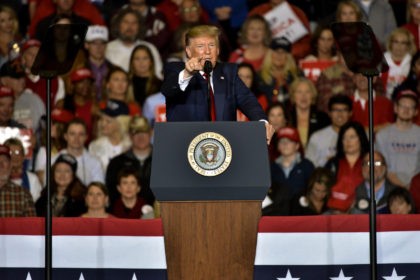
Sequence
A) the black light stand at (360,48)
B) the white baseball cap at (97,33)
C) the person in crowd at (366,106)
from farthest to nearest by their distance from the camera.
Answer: the white baseball cap at (97,33) < the person in crowd at (366,106) < the black light stand at (360,48)

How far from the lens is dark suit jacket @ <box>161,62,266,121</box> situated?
6.62 metres

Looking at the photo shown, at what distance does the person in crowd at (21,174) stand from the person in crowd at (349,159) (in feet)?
8.29

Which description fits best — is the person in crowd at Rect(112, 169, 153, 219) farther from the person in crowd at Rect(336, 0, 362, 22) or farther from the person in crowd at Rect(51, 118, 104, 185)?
the person in crowd at Rect(336, 0, 362, 22)

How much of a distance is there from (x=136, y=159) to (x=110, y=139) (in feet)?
1.73

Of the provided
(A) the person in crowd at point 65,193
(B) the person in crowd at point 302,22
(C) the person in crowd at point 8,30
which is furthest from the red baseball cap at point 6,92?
(B) the person in crowd at point 302,22

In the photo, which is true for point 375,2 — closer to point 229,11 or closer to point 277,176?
point 229,11

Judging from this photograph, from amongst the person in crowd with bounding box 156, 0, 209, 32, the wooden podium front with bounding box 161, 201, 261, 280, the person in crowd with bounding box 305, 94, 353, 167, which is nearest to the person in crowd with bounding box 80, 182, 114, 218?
the person in crowd with bounding box 305, 94, 353, 167

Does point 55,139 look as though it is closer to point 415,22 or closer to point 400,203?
point 400,203

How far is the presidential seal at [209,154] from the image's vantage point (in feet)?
19.6

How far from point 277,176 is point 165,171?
4.30 m

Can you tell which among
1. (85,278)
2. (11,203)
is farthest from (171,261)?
(11,203)

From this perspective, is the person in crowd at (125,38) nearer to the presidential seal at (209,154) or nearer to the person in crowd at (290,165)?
the person in crowd at (290,165)

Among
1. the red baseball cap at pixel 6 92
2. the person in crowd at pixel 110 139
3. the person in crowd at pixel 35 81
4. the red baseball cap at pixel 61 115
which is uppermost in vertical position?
the person in crowd at pixel 35 81

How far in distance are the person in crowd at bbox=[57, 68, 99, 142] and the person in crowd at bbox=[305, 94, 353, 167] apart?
209cm
